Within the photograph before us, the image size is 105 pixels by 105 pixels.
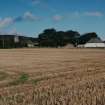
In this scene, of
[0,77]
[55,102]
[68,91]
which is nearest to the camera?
[55,102]

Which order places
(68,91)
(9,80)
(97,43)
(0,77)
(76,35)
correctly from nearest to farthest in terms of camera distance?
1. (68,91)
2. (9,80)
3. (0,77)
4. (97,43)
5. (76,35)

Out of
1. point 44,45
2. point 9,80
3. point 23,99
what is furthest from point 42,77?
point 44,45

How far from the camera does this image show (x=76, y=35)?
162 m

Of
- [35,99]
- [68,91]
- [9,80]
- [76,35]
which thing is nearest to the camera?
[35,99]

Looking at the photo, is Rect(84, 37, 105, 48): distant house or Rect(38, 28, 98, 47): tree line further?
Rect(84, 37, 105, 48): distant house

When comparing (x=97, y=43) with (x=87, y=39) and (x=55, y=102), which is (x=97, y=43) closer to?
(x=87, y=39)

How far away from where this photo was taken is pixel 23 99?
10391mm

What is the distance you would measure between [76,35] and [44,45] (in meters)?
42.9

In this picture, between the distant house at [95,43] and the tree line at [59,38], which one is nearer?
the tree line at [59,38]

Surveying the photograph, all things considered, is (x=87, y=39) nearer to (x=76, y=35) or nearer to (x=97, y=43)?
(x=97, y=43)

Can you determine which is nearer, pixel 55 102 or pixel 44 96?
pixel 55 102

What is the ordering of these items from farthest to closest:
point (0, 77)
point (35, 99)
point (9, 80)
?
point (0, 77) < point (9, 80) < point (35, 99)

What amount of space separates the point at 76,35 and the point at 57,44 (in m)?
39.6

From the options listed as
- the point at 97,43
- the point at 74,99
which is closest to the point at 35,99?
the point at 74,99
